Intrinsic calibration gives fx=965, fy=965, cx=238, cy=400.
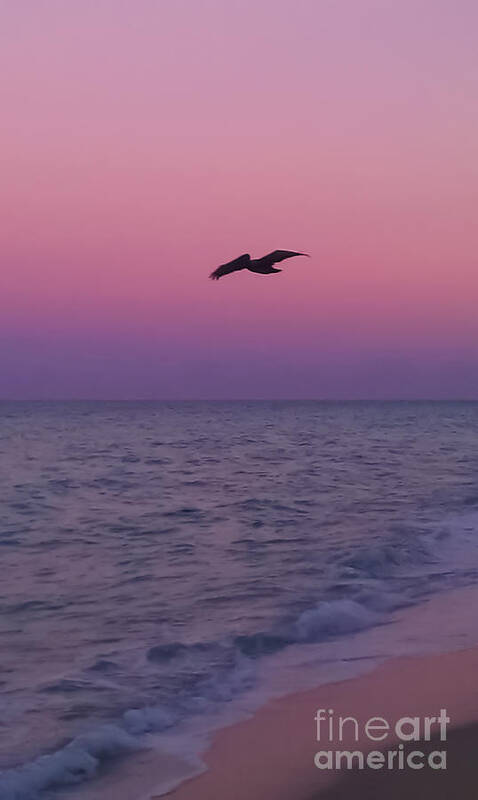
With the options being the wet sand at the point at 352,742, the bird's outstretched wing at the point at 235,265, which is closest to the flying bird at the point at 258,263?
the bird's outstretched wing at the point at 235,265

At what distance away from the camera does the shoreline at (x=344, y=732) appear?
623 centimetres

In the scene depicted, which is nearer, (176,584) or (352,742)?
(352,742)

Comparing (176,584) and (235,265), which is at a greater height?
(235,265)

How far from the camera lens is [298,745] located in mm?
6965

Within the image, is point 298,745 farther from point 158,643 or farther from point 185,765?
point 158,643

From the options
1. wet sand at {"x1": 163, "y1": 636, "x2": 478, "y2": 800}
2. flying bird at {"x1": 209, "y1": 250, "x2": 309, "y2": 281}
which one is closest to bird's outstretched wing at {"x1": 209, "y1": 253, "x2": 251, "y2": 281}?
flying bird at {"x1": 209, "y1": 250, "x2": 309, "y2": 281}

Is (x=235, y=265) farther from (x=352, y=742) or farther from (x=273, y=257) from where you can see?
(x=352, y=742)

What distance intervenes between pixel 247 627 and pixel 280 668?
1560 mm

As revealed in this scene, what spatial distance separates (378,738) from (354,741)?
176 millimetres

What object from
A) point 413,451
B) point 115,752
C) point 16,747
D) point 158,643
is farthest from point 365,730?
point 413,451

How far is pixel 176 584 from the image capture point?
12.9 meters

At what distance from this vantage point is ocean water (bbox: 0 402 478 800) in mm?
7941

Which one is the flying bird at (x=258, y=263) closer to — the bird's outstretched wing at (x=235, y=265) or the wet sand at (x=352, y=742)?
the bird's outstretched wing at (x=235, y=265)

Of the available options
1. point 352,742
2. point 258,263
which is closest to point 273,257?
point 258,263
